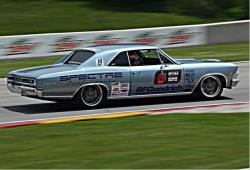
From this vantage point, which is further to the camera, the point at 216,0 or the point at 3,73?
the point at 216,0

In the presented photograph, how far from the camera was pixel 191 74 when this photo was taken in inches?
536

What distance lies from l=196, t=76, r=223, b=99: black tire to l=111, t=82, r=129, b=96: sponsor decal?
178cm

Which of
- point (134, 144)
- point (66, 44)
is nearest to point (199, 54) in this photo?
point (66, 44)

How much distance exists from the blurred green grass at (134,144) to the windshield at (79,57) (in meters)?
2.48

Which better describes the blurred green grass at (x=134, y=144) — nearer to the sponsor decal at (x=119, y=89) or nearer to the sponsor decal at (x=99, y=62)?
the sponsor decal at (x=119, y=89)

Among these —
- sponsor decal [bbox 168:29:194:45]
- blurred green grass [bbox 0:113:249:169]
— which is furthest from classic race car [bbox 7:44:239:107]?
sponsor decal [bbox 168:29:194:45]

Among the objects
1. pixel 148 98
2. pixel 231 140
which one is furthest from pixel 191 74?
pixel 231 140

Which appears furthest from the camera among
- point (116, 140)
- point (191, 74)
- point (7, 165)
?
point (191, 74)

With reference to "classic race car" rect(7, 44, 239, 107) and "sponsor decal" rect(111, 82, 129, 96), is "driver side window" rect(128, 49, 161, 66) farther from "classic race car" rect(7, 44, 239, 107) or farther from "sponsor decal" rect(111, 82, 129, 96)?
"sponsor decal" rect(111, 82, 129, 96)

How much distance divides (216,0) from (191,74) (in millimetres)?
25756

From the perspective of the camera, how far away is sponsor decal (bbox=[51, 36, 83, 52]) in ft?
77.1

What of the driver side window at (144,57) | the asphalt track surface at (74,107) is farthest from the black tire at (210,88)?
the driver side window at (144,57)

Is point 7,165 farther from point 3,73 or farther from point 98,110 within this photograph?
point 3,73

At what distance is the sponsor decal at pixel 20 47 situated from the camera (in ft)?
74.4
